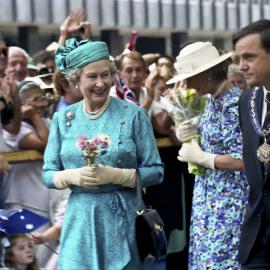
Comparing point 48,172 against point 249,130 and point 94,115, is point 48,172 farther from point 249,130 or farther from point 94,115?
point 249,130

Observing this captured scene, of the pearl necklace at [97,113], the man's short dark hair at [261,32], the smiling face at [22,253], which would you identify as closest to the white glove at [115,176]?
the pearl necklace at [97,113]

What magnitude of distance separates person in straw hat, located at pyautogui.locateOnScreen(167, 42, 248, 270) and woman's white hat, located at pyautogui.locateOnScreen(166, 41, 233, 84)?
0.02m

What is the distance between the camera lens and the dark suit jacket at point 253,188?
6.03 meters

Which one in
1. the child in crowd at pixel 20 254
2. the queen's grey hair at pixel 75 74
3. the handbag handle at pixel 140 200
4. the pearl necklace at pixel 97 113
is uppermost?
the queen's grey hair at pixel 75 74

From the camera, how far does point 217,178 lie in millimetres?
7219

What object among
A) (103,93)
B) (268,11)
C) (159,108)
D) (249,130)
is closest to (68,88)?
(159,108)

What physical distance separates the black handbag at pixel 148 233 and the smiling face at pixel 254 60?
952mm

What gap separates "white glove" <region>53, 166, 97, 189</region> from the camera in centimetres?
629

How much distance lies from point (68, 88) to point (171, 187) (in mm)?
1516

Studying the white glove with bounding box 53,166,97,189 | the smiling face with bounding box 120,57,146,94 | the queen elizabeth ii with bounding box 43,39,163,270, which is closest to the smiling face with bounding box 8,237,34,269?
the queen elizabeth ii with bounding box 43,39,163,270

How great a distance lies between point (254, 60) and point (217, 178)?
1.38m

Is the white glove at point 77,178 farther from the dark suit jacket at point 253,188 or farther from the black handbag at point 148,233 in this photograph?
the dark suit jacket at point 253,188

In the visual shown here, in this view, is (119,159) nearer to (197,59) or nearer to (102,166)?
(102,166)

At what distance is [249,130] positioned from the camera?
615cm
